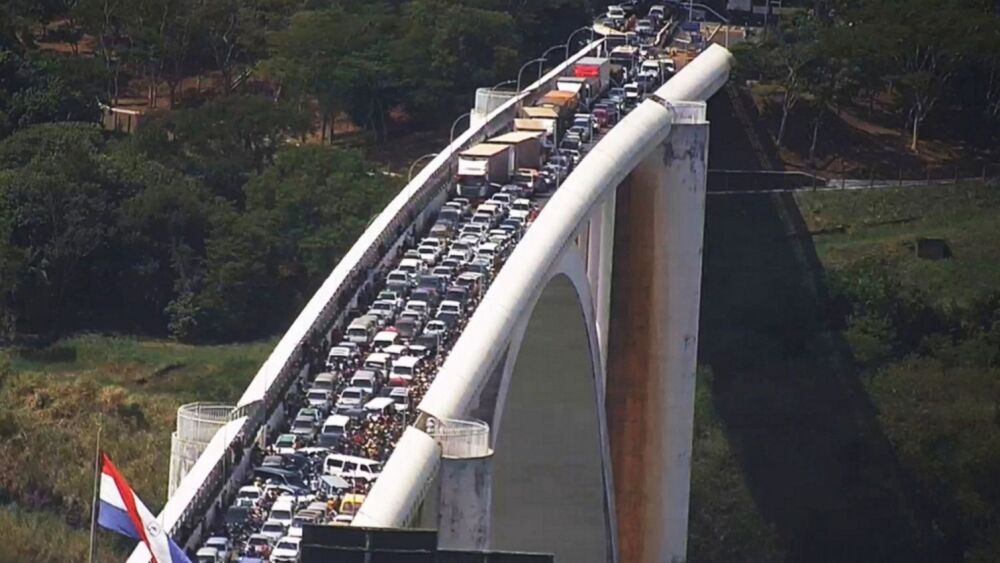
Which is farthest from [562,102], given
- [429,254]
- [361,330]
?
[361,330]

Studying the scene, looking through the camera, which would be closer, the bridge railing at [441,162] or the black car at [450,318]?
the bridge railing at [441,162]

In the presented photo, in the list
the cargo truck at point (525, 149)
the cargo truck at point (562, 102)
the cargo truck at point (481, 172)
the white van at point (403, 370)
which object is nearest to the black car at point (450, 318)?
the white van at point (403, 370)

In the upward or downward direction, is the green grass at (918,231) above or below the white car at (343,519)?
below

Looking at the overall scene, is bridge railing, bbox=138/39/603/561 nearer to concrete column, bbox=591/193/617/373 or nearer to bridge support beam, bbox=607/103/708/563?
concrete column, bbox=591/193/617/373

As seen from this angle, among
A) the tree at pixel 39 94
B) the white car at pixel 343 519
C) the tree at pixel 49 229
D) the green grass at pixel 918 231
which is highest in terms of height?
the white car at pixel 343 519

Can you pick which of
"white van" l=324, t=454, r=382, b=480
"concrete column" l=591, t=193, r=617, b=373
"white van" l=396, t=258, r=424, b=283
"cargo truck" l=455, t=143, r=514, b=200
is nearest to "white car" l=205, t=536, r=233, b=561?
Answer: "white van" l=324, t=454, r=382, b=480

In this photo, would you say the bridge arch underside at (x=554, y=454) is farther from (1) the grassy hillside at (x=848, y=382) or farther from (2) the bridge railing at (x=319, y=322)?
(1) the grassy hillside at (x=848, y=382)

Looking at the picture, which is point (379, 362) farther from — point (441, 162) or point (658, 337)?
point (658, 337)
